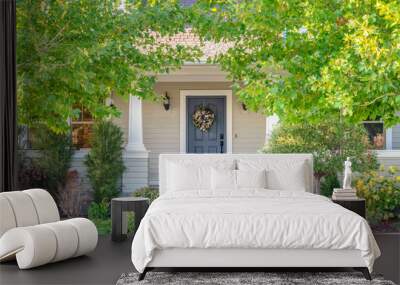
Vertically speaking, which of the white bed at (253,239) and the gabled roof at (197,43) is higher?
the gabled roof at (197,43)

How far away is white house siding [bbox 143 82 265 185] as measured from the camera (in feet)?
40.7

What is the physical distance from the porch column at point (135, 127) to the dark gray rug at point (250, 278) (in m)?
6.01

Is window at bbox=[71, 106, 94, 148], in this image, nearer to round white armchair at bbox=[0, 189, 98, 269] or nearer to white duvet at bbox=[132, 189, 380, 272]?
round white armchair at bbox=[0, 189, 98, 269]

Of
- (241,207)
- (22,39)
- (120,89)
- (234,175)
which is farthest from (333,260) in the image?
(22,39)

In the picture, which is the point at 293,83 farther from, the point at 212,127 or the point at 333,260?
the point at 212,127

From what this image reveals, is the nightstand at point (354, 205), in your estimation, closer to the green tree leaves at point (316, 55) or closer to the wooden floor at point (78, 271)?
the green tree leaves at point (316, 55)

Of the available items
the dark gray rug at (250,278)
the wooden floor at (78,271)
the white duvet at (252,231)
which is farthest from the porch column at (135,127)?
the white duvet at (252,231)

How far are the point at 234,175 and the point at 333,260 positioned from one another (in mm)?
2205

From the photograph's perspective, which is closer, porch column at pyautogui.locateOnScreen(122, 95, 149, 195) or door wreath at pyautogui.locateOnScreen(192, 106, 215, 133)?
porch column at pyautogui.locateOnScreen(122, 95, 149, 195)

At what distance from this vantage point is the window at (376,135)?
11992 mm

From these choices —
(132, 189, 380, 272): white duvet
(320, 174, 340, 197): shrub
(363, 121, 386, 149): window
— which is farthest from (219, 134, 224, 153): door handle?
(132, 189, 380, 272): white duvet

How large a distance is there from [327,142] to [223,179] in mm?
3321

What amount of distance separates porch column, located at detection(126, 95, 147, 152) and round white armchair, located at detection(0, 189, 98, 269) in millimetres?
4863

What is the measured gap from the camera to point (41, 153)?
11227mm
